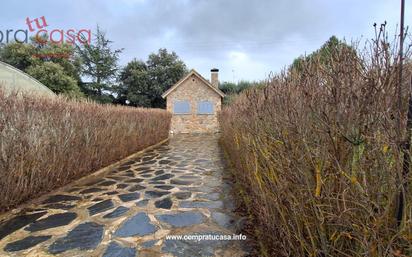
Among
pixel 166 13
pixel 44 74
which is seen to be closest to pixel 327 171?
pixel 166 13

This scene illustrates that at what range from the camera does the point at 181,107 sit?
1797cm

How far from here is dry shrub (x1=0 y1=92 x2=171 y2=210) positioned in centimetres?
312

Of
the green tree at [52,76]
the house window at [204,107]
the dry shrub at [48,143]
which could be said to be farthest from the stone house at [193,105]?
the dry shrub at [48,143]

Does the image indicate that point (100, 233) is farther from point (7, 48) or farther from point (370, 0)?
point (7, 48)

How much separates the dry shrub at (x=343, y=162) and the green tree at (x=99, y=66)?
25.9 metres

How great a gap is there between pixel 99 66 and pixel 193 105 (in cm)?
1459

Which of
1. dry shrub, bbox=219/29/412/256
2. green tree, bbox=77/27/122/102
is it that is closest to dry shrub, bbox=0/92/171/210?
dry shrub, bbox=219/29/412/256

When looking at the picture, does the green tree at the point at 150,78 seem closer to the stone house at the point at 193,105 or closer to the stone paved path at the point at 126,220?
the stone house at the point at 193,105

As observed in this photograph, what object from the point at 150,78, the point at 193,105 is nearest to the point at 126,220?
the point at 193,105

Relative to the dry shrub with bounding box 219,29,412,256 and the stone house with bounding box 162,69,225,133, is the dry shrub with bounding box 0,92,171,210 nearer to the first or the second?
the dry shrub with bounding box 219,29,412,256

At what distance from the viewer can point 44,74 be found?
58.6 feet

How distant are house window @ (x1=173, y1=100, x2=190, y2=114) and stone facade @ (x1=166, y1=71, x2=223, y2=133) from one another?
0.19 meters

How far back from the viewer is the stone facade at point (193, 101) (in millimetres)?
17969

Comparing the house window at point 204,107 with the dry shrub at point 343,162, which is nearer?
the dry shrub at point 343,162
